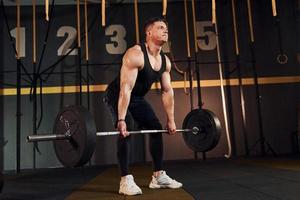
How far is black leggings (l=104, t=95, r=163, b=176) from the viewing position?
76.9 inches

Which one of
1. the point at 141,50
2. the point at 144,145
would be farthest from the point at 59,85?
the point at 141,50

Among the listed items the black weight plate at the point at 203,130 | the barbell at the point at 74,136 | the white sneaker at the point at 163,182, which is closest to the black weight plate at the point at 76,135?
the barbell at the point at 74,136

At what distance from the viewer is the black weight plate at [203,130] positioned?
213 cm

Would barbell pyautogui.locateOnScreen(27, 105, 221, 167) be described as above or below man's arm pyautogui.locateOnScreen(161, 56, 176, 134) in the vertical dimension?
below

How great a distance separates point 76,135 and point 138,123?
49cm

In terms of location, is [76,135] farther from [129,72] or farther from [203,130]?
[203,130]

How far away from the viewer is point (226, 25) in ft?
15.5

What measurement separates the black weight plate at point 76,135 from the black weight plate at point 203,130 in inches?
32.6

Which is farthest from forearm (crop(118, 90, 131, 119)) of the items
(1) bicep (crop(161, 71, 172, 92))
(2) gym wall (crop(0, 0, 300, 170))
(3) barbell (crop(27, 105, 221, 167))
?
(2) gym wall (crop(0, 0, 300, 170))

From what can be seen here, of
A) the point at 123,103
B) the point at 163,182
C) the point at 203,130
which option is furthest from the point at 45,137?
the point at 203,130

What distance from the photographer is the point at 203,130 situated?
2223 mm

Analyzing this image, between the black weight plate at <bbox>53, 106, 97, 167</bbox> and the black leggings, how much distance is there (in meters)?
0.31

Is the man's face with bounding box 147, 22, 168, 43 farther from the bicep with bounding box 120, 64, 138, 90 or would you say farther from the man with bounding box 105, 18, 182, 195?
the bicep with bounding box 120, 64, 138, 90

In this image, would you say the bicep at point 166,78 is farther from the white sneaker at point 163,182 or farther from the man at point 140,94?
the white sneaker at point 163,182
